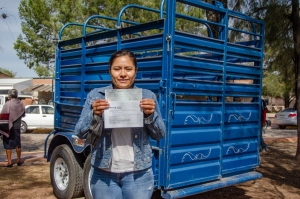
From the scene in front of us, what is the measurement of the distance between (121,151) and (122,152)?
11mm

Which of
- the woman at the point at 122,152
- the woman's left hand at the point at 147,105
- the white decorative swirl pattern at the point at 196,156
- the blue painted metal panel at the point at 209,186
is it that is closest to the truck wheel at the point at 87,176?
the blue painted metal panel at the point at 209,186

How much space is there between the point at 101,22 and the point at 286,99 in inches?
1019

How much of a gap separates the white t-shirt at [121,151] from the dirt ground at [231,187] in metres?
3.27

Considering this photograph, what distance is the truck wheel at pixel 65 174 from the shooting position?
5.23 meters

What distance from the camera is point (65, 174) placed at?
5.58m

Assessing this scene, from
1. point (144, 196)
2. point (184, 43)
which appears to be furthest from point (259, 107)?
point (144, 196)

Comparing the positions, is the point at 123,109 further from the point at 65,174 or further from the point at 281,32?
the point at 281,32

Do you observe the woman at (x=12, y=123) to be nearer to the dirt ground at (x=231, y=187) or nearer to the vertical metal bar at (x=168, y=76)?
the dirt ground at (x=231, y=187)

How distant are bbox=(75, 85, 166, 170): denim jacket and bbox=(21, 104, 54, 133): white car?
15107 mm

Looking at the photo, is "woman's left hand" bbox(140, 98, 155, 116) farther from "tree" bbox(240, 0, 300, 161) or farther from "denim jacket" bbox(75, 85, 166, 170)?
"tree" bbox(240, 0, 300, 161)

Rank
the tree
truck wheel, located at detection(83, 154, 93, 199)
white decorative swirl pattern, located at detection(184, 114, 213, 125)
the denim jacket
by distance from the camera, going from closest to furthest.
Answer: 1. the denim jacket
2. white decorative swirl pattern, located at detection(184, 114, 213, 125)
3. truck wheel, located at detection(83, 154, 93, 199)
4. the tree

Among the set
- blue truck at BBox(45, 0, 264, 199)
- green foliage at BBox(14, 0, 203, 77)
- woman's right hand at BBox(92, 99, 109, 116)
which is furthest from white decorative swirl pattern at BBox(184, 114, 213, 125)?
green foliage at BBox(14, 0, 203, 77)

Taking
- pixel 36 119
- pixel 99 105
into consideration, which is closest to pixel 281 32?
pixel 99 105

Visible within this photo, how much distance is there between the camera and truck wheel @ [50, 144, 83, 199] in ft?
17.2
